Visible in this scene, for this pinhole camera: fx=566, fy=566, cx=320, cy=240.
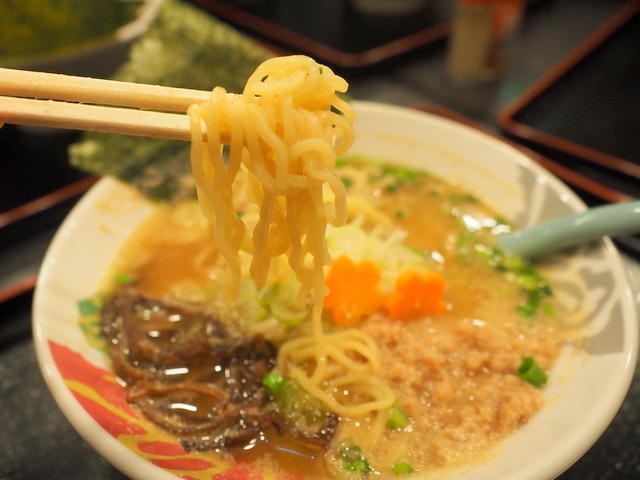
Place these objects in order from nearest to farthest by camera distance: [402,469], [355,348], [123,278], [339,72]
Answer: [402,469] → [355,348] → [123,278] → [339,72]

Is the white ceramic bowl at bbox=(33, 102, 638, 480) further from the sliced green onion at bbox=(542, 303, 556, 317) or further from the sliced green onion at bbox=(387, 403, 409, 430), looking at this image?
the sliced green onion at bbox=(387, 403, 409, 430)

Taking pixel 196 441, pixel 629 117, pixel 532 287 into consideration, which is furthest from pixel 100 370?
pixel 629 117

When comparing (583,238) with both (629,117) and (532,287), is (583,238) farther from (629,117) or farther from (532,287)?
(629,117)

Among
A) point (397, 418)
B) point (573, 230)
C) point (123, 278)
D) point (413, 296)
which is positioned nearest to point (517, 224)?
point (573, 230)

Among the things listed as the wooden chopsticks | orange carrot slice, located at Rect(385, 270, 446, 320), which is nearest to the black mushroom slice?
orange carrot slice, located at Rect(385, 270, 446, 320)

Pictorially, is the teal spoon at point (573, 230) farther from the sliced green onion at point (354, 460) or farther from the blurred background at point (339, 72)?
the sliced green onion at point (354, 460)

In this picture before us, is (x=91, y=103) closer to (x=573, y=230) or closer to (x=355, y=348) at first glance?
(x=355, y=348)

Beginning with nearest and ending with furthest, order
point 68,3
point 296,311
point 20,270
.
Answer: point 296,311 → point 20,270 → point 68,3
